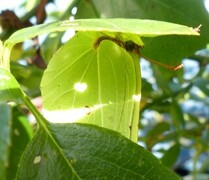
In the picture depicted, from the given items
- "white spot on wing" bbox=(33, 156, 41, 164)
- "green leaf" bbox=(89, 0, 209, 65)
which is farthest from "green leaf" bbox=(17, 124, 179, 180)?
"green leaf" bbox=(89, 0, 209, 65)

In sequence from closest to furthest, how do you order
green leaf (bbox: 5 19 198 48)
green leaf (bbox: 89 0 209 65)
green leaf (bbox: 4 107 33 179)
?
green leaf (bbox: 5 19 198 48) < green leaf (bbox: 89 0 209 65) < green leaf (bbox: 4 107 33 179)

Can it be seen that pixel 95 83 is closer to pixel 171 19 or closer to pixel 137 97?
pixel 137 97

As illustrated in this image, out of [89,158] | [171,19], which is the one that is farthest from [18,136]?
[89,158]

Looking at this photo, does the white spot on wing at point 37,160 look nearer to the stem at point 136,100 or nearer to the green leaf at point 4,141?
the stem at point 136,100

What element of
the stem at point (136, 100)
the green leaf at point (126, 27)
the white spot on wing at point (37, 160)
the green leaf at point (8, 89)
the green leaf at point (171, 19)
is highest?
the green leaf at point (171, 19)

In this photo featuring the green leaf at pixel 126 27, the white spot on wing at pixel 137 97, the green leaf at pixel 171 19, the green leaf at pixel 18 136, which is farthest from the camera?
the green leaf at pixel 18 136

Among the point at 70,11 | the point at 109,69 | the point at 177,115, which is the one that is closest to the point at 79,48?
the point at 109,69

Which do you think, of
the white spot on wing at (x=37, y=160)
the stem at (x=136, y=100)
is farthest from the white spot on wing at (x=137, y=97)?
the white spot on wing at (x=37, y=160)

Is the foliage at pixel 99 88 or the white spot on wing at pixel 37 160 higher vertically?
the foliage at pixel 99 88

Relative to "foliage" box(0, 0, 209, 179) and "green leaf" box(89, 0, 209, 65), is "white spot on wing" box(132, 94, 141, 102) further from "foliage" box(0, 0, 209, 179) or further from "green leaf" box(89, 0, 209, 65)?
"green leaf" box(89, 0, 209, 65)
